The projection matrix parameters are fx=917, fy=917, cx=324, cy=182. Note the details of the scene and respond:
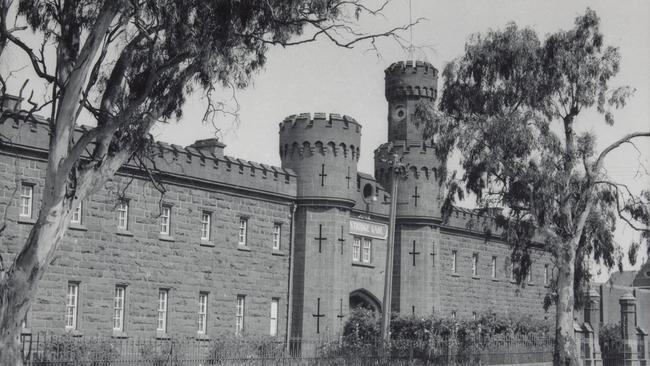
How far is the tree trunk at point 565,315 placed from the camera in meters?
30.1

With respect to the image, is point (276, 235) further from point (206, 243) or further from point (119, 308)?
point (119, 308)

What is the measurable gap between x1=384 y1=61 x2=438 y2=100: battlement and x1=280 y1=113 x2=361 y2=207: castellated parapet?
6651 millimetres

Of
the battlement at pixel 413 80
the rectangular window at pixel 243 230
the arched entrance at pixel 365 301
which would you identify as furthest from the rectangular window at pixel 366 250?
the battlement at pixel 413 80

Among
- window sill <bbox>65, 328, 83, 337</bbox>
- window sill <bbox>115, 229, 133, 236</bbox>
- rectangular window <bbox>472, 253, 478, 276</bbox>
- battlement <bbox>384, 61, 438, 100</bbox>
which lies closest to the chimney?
window sill <bbox>115, 229, 133, 236</bbox>

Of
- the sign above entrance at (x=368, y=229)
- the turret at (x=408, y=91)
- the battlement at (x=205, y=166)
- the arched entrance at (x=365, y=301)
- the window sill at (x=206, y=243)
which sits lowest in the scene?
the arched entrance at (x=365, y=301)

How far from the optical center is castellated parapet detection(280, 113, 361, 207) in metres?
35.3

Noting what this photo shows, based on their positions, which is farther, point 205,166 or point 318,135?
point 318,135

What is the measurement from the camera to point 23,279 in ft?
52.2

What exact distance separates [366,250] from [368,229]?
2.88 ft

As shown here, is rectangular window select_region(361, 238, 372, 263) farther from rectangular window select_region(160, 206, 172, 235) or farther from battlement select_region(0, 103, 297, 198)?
rectangular window select_region(160, 206, 172, 235)

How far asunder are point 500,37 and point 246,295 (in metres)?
12.9

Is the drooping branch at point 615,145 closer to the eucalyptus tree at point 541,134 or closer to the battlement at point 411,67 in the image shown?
the eucalyptus tree at point 541,134

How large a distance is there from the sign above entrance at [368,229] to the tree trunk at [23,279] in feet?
70.0

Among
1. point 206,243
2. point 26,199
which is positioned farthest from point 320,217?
point 26,199
